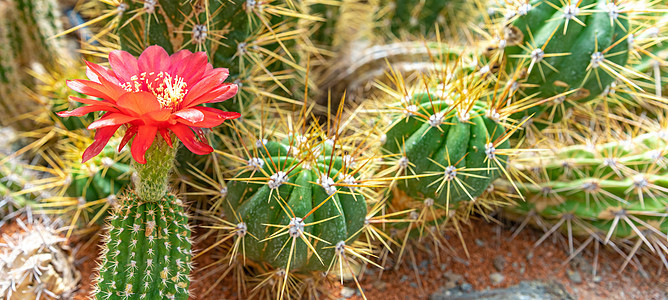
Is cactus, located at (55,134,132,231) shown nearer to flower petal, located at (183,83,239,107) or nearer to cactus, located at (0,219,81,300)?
cactus, located at (0,219,81,300)

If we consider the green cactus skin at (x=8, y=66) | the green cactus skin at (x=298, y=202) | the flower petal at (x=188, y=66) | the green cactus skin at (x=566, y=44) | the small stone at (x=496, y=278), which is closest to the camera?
the flower petal at (x=188, y=66)

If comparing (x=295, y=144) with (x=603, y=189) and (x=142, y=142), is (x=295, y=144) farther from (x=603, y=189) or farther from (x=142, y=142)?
(x=603, y=189)

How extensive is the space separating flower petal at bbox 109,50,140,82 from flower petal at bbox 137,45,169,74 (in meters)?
0.02

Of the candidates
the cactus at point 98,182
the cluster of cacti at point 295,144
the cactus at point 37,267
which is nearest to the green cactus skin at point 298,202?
the cluster of cacti at point 295,144

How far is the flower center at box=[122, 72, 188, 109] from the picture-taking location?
1.16 metres

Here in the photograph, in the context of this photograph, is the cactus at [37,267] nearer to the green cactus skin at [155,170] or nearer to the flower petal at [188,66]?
the green cactus skin at [155,170]

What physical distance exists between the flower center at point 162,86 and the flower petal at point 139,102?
0.09 m

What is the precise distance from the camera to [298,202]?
143cm

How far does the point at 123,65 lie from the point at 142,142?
287 mm

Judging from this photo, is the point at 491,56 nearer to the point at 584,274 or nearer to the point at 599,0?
the point at 599,0

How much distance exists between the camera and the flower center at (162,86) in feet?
3.82

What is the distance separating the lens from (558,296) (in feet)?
6.17

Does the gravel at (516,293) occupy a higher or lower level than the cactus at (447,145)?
lower

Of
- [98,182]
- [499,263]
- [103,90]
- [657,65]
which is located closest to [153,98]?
[103,90]
